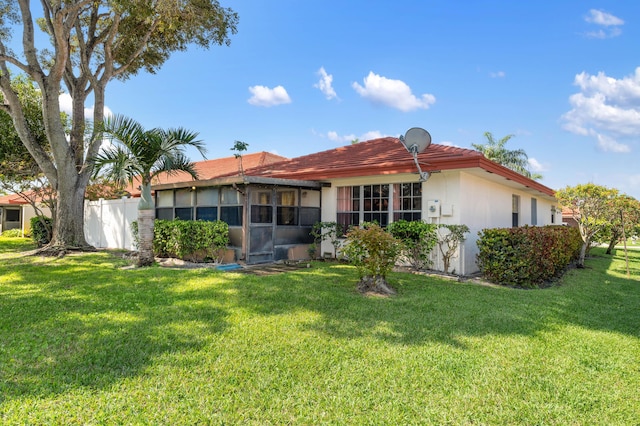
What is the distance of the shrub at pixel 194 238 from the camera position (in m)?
9.48

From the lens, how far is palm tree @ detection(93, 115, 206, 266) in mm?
7969

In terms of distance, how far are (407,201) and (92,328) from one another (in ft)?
25.2

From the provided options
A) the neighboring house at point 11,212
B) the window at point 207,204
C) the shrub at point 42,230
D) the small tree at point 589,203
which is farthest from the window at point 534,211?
the neighboring house at point 11,212

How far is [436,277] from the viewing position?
822 cm

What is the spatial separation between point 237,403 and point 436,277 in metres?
6.41

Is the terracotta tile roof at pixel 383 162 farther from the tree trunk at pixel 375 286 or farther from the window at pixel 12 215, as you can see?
the window at pixel 12 215

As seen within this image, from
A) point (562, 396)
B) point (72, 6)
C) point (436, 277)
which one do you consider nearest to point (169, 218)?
point (72, 6)

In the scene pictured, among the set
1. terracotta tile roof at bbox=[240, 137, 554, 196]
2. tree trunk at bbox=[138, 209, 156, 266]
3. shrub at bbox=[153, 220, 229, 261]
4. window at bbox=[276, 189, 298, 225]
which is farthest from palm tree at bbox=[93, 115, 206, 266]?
terracotta tile roof at bbox=[240, 137, 554, 196]

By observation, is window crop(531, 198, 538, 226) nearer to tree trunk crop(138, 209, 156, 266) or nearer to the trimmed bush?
the trimmed bush

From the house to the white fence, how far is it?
8.04 ft

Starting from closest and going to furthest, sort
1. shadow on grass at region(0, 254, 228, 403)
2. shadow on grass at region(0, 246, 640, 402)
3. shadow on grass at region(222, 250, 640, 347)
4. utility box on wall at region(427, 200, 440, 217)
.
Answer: shadow on grass at region(0, 254, 228, 403), shadow on grass at region(0, 246, 640, 402), shadow on grass at region(222, 250, 640, 347), utility box on wall at region(427, 200, 440, 217)

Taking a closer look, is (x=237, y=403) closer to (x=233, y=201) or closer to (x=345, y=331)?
(x=345, y=331)

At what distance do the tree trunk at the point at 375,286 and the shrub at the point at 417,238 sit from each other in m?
1.88

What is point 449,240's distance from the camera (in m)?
8.62
